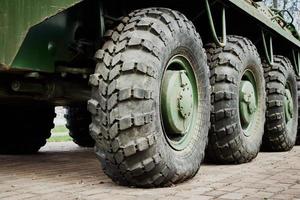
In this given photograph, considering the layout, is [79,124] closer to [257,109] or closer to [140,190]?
[257,109]

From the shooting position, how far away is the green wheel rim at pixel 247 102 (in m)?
5.57

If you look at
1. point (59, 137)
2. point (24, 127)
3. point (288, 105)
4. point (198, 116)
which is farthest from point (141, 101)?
point (59, 137)

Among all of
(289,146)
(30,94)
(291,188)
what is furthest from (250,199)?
(289,146)

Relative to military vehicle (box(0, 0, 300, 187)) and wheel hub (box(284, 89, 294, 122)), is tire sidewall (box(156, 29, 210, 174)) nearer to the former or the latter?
military vehicle (box(0, 0, 300, 187))

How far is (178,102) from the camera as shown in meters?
3.97

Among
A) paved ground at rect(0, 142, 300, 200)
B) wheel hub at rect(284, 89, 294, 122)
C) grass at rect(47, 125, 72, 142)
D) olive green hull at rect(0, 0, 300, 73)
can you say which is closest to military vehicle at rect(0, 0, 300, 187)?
olive green hull at rect(0, 0, 300, 73)

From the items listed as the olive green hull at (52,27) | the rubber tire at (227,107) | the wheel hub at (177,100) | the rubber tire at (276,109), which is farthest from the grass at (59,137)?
the wheel hub at (177,100)

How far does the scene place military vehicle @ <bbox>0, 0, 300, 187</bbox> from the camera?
3430 mm

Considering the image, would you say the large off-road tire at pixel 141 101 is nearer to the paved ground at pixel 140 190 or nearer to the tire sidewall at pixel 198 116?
the tire sidewall at pixel 198 116

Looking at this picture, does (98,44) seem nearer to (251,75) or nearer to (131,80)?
(131,80)

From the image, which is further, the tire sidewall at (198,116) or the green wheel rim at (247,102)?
the green wheel rim at (247,102)

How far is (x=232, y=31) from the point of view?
20.9 ft

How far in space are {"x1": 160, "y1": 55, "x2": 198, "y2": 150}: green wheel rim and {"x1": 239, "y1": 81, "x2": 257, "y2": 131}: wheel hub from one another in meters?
1.32

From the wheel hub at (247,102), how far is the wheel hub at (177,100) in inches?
60.0
